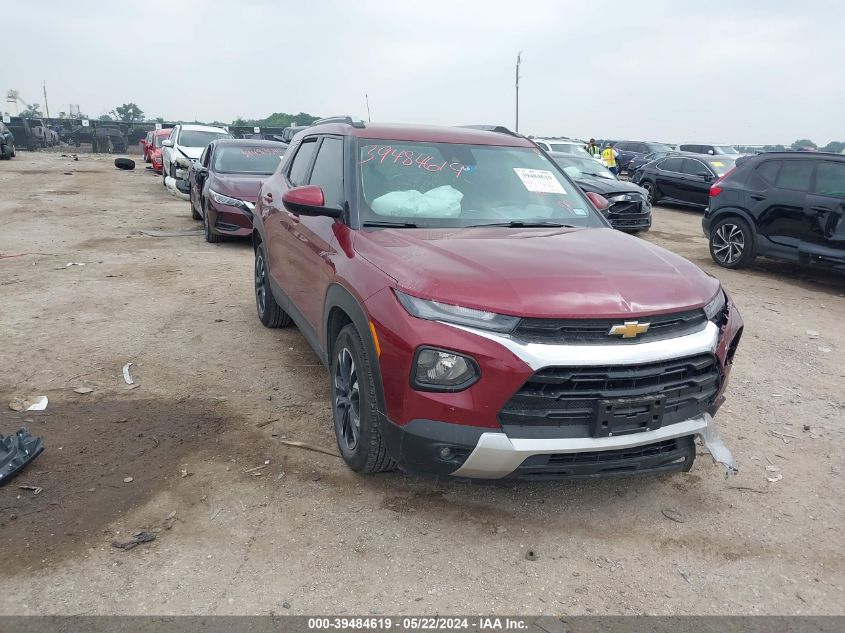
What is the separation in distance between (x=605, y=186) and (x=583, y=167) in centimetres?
168

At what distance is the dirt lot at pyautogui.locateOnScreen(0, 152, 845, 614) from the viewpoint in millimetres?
2588

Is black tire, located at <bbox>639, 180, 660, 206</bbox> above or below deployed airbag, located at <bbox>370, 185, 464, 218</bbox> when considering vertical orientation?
below

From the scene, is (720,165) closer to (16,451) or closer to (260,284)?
(260,284)

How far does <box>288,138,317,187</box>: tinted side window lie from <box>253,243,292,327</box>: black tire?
0.88 metres

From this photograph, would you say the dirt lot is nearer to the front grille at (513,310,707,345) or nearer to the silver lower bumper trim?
the silver lower bumper trim

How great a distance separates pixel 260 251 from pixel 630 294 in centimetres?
391

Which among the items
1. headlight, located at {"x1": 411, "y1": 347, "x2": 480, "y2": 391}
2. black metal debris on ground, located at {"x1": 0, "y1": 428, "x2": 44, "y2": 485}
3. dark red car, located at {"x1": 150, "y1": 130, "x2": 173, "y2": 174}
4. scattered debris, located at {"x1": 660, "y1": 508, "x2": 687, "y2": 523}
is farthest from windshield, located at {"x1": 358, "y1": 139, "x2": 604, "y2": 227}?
dark red car, located at {"x1": 150, "y1": 130, "x2": 173, "y2": 174}

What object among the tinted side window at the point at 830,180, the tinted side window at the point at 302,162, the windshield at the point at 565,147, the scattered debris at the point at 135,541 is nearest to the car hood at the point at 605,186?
the tinted side window at the point at 830,180

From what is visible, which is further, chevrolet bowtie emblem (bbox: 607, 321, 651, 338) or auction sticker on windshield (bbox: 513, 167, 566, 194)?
auction sticker on windshield (bbox: 513, 167, 566, 194)

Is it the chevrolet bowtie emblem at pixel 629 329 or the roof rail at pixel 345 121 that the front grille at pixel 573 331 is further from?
the roof rail at pixel 345 121

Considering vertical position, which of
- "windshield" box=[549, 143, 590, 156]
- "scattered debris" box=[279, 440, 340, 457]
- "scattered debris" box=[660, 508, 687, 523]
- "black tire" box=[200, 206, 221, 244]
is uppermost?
"windshield" box=[549, 143, 590, 156]

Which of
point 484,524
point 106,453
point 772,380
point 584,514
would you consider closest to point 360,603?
point 484,524

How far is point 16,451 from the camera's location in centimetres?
341

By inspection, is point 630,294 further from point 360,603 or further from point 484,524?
point 360,603
